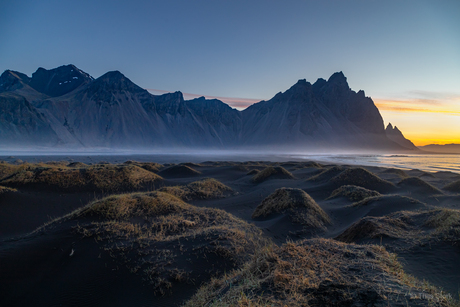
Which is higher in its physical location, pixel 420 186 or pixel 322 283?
pixel 322 283

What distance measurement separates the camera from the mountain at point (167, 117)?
91.3m

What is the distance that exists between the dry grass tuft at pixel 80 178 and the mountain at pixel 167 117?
8634 cm

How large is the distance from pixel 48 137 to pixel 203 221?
101m

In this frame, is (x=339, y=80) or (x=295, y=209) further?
(x=339, y=80)

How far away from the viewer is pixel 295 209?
11789 millimetres

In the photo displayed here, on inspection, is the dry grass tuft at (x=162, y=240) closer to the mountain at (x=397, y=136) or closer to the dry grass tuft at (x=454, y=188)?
the dry grass tuft at (x=454, y=188)

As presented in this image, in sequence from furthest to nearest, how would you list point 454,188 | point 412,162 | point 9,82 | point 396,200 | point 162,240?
point 9,82, point 412,162, point 454,188, point 396,200, point 162,240

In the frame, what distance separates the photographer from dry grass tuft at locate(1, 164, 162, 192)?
15.1 meters

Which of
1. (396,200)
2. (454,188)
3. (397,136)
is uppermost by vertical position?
(397,136)

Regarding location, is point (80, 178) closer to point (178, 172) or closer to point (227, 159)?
point (178, 172)

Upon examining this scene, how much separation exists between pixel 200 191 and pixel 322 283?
14.5m

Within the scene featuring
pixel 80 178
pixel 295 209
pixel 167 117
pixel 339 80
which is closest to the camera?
pixel 295 209

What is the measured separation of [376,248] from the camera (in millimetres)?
5281

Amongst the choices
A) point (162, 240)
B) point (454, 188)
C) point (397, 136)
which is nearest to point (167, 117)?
point (454, 188)
